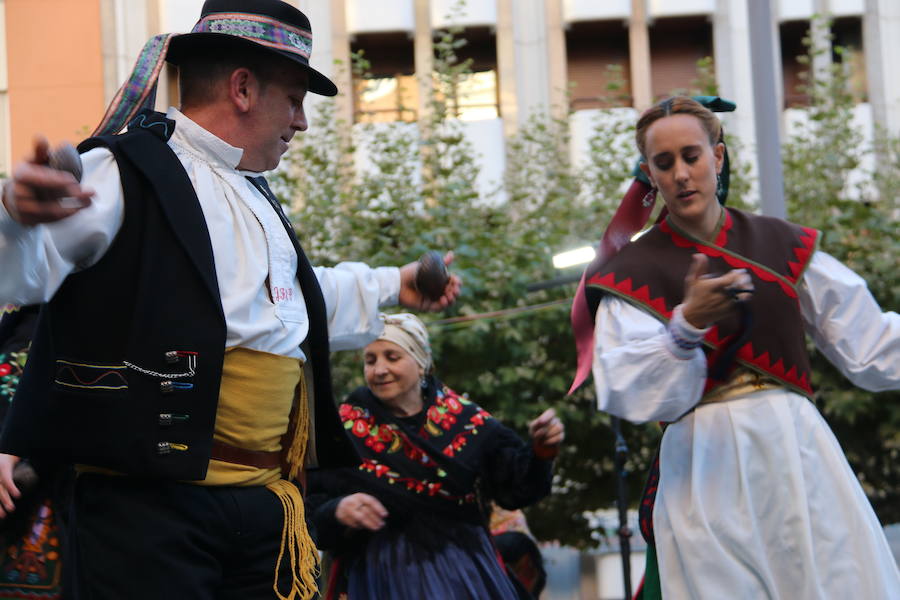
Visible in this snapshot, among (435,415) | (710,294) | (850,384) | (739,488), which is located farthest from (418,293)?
(850,384)

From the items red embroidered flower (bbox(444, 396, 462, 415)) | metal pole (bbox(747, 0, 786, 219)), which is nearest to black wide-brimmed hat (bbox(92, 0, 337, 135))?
red embroidered flower (bbox(444, 396, 462, 415))

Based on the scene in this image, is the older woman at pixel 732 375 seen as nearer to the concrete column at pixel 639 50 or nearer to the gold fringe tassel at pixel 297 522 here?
the gold fringe tassel at pixel 297 522

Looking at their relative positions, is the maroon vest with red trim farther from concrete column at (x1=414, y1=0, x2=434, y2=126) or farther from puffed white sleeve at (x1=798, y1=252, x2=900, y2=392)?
concrete column at (x1=414, y1=0, x2=434, y2=126)

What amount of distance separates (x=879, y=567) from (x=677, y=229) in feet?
3.56

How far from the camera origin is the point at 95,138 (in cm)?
265

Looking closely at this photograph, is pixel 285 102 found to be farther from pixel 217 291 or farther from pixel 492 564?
pixel 492 564

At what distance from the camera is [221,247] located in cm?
275

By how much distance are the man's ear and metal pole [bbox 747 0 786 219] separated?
3.73 meters

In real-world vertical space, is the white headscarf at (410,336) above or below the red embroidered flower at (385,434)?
above

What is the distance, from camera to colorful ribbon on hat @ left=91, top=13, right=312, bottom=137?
2.73 m

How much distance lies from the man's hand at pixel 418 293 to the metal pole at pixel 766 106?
3.22 meters

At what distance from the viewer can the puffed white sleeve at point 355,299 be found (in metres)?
3.28

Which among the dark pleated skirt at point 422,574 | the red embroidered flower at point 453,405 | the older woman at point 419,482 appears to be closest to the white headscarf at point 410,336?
the older woman at point 419,482

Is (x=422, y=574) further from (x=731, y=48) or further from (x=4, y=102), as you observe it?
(x=731, y=48)
